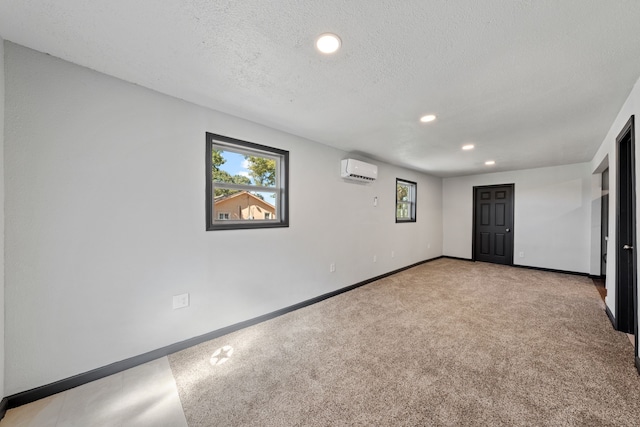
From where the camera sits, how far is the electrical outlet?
7.19ft

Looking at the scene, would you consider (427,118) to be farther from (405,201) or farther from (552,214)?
(552,214)

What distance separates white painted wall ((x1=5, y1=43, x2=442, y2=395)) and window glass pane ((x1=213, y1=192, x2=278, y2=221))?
0.21m

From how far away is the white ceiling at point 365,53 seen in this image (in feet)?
4.12

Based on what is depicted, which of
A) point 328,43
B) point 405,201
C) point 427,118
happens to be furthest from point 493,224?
point 328,43

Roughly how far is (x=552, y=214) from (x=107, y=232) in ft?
23.9

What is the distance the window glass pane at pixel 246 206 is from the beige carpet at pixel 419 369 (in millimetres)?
1245

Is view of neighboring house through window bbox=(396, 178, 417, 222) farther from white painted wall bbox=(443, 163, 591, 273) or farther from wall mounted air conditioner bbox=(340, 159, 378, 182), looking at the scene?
white painted wall bbox=(443, 163, 591, 273)

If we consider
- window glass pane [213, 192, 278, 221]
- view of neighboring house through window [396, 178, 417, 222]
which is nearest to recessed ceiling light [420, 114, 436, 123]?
window glass pane [213, 192, 278, 221]

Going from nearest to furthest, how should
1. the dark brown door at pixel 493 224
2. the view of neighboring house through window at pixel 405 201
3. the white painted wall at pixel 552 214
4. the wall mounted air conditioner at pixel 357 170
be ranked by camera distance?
the wall mounted air conditioner at pixel 357 170, the white painted wall at pixel 552 214, the view of neighboring house through window at pixel 405 201, the dark brown door at pixel 493 224

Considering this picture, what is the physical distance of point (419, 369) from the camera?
1.94 m

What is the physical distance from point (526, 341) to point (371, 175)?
9.29ft

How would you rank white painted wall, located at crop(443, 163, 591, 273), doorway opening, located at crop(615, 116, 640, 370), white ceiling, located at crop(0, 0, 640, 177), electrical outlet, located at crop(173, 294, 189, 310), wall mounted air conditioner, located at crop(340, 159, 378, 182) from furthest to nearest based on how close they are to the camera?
white painted wall, located at crop(443, 163, 591, 273)
wall mounted air conditioner, located at crop(340, 159, 378, 182)
doorway opening, located at crop(615, 116, 640, 370)
electrical outlet, located at crop(173, 294, 189, 310)
white ceiling, located at crop(0, 0, 640, 177)

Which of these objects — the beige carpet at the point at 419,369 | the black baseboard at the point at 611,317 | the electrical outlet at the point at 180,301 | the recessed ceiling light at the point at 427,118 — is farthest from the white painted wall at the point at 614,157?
the electrical outlet at the point at 180,301

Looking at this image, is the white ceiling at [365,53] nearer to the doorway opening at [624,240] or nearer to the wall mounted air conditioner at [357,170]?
the doorway opening at [624,240]
